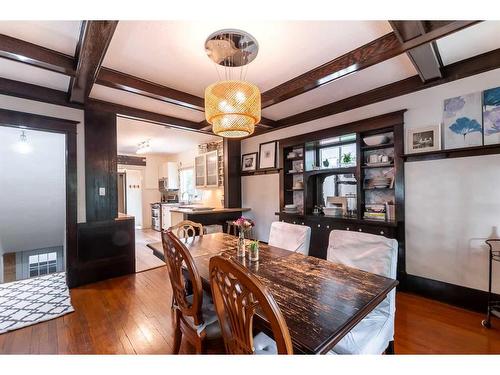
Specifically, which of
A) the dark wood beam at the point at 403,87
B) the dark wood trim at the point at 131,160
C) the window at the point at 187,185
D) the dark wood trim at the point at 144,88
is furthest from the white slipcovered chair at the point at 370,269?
the dark wood trim at the point at 131,160

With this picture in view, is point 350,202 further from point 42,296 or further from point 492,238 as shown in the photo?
point 42,296

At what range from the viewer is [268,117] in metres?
4.15

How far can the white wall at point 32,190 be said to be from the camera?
3.49 m

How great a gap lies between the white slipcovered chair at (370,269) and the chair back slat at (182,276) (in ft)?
2.54

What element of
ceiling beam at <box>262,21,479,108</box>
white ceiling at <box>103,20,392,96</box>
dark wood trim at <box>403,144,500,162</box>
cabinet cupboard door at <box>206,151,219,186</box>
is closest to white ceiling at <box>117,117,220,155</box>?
cabinet cupboard door at <box>206,151,219,186</box>

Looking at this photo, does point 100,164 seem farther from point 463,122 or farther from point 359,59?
point 463,122

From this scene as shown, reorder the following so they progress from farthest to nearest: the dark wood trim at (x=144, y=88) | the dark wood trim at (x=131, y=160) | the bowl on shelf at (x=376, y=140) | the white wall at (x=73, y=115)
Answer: the dark wood trim at (x=131, y=160) < the bowl on shelf at (x=376, y=140) < the white wall at (x=73, y=115) < the dark wood trim at (x=144, y=88)

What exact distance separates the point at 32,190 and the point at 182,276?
4318 mm

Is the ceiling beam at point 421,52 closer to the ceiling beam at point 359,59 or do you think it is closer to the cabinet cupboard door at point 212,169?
the ceiling beam at point 359,59

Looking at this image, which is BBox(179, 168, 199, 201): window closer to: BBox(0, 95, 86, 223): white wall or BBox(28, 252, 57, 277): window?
BBox(28, 252, 57, 277): window

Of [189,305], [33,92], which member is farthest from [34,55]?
[189,305]
